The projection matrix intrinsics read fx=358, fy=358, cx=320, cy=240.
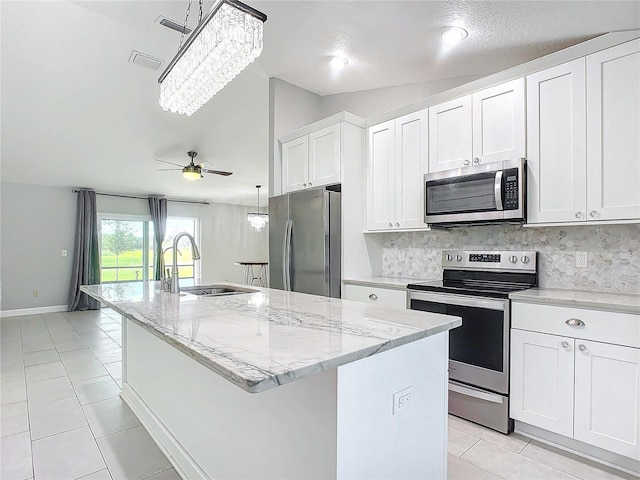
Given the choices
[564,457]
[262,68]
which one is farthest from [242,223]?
[564,457]

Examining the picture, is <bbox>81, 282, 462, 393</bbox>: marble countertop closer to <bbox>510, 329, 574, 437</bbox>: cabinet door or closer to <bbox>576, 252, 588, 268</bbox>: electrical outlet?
<bbox>510, 329, 574, 437</bbox>: cabinet door

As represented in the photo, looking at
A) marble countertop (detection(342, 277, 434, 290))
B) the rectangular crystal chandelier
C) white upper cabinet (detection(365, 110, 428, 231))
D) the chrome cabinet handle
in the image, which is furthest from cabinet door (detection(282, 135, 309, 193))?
the chrome cabinet handle

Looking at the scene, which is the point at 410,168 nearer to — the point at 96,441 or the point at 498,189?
the point at 498,189

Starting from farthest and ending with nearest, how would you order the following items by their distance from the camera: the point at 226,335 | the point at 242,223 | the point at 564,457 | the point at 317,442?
the point at 242,223 → the point at 564,457 → the point at 226,335 → the point at 317,442

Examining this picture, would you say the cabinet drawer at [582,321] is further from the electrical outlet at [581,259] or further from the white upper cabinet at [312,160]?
the white upper cabinet at [312,160]

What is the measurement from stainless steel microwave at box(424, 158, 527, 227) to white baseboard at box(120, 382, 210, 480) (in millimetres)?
2273

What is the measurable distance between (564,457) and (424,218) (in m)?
1.75

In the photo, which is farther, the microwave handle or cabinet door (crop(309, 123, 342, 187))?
cabinet door (crop(309, 123, 342, 187))

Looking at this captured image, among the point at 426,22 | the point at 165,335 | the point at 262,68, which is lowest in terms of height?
the point at 165,335

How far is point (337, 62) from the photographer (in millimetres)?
3164

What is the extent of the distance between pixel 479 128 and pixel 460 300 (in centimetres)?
126

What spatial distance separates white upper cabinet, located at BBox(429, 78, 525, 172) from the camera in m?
2.45

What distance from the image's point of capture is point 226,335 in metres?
1.20

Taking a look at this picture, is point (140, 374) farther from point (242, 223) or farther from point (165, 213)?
point (242, 223)
